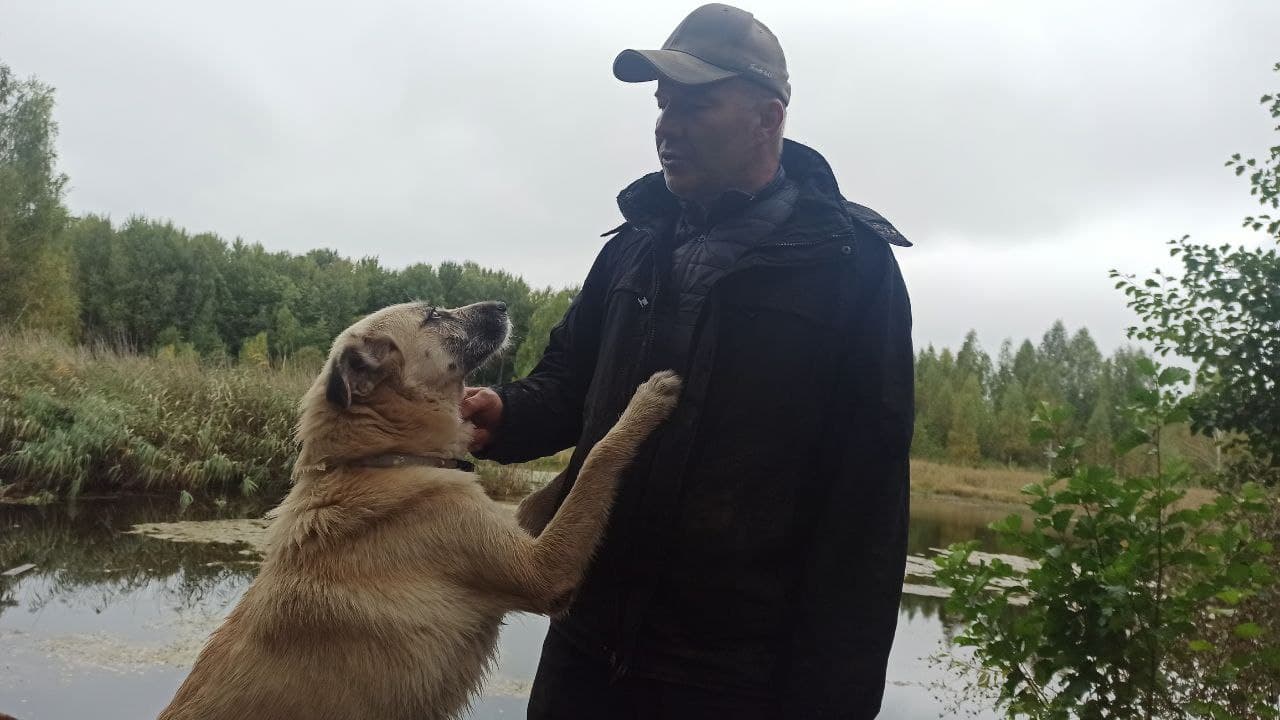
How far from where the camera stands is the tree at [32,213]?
35219 mm

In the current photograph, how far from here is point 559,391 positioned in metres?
3.19

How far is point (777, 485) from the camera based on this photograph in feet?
7.72

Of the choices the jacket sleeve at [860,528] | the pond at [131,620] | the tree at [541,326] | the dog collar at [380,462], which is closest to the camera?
the jacket sleeve at [860,528]

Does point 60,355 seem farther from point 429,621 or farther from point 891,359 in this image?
point 891,359

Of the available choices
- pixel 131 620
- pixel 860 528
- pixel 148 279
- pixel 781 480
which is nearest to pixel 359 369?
pixel 781 480

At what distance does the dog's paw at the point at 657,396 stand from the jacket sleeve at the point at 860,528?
0.46 metres

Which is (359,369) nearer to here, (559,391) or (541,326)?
(559,391)

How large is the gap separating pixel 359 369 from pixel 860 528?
1.98 metres

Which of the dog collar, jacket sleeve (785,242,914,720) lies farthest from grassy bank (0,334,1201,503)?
jacket sleeve (785,242,914,720)

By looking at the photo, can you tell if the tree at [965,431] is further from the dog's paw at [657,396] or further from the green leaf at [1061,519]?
the dog's paw at [657,396]

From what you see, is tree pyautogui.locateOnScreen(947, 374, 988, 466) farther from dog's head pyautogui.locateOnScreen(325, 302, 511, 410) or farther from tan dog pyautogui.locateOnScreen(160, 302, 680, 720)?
tan dog pyautogui.locateOnScreen(160, 302, 680, 720)

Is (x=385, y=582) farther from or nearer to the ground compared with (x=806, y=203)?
nearer to the ground

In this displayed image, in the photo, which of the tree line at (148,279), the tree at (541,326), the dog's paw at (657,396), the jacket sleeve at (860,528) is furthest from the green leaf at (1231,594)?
the tree line at (148,279)

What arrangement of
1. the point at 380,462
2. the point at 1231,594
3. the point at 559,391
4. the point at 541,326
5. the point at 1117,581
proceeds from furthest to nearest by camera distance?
the point at 541,326, the point at 1117,581, the point at 1231,594, the point at 559,391, the point at 380,462
